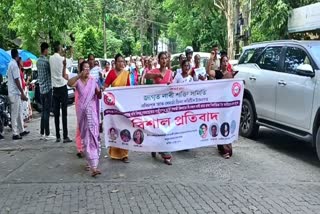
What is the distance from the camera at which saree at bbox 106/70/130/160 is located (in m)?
7.56

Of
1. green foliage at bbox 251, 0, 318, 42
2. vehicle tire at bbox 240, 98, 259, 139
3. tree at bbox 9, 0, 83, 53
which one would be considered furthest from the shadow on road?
tree at bbox 9, 0, 83, 53

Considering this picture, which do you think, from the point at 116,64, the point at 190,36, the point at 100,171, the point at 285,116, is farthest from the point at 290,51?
the point at 190,36

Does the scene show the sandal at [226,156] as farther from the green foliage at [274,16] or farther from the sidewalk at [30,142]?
the green foliage at [274,16]

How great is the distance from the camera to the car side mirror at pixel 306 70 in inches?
294

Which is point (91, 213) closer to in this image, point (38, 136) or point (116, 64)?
point (116, 64)

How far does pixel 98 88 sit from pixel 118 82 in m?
0.53

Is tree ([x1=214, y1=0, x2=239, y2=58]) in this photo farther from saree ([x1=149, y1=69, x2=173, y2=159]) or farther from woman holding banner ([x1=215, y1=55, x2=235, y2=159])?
saree ([x1=149, y1=69, x2=173, y2=159])

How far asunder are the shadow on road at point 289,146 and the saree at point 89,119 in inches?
143

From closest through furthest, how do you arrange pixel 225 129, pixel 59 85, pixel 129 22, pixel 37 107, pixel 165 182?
pixel 165 182
pixel 225 129
pixel 59 85
pixel 37 107
pixel 129 22

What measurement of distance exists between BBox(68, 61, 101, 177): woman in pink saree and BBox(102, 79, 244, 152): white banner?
1.02 ft

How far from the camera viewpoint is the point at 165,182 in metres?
6.52

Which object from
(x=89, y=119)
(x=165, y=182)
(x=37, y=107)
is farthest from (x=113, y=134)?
(x=37, y=107)

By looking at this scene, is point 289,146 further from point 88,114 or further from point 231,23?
point 231,23

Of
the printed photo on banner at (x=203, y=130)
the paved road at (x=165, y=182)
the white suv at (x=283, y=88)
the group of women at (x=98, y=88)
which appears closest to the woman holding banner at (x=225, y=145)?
the group of women at (x=98, y=88)
